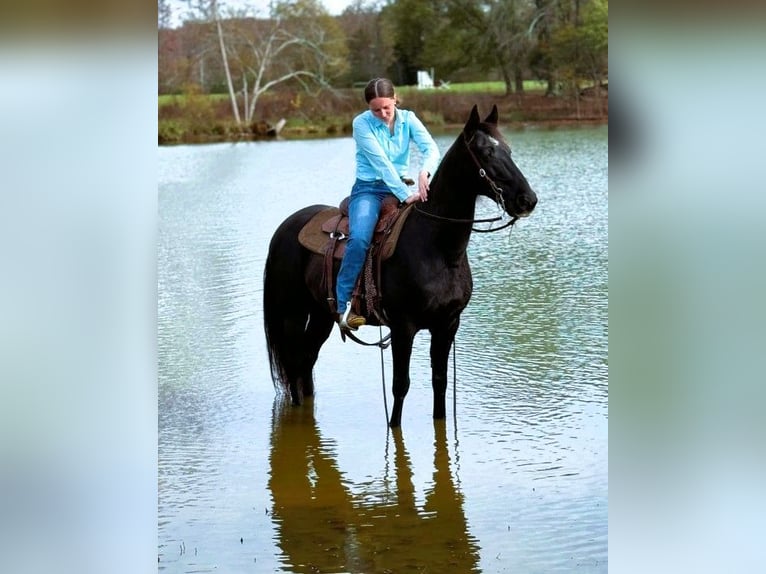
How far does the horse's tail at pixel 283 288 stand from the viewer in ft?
23.1

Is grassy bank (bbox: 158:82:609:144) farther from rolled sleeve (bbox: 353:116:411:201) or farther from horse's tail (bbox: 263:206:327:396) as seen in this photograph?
rolled sleeve (bbox: 353:116:411:201)

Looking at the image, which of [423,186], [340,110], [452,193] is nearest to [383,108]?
[423,186]

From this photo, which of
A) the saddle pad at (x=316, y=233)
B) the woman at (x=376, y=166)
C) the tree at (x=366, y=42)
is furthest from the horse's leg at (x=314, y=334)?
the tree at (x=366, y=42)

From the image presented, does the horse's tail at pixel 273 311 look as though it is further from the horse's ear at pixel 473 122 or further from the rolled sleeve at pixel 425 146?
the horse's ear at pixel 473 122

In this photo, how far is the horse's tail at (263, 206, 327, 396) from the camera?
277 inches

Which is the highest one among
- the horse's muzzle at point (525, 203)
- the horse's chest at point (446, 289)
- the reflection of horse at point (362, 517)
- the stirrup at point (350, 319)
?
the horse's muzzle at point (525, 203)

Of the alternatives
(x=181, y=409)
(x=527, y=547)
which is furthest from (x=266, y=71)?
(x=527, y=547)

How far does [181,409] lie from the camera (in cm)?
754

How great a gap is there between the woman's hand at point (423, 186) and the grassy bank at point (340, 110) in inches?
978

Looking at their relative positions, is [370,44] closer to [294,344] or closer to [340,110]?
[340,110]

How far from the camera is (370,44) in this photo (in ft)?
128

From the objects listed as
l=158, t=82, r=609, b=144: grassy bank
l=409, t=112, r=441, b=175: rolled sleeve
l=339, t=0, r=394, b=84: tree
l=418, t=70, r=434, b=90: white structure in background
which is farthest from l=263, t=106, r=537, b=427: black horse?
l=339, t=0, r=394, b=84: tree

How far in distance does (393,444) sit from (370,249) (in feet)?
3.48
